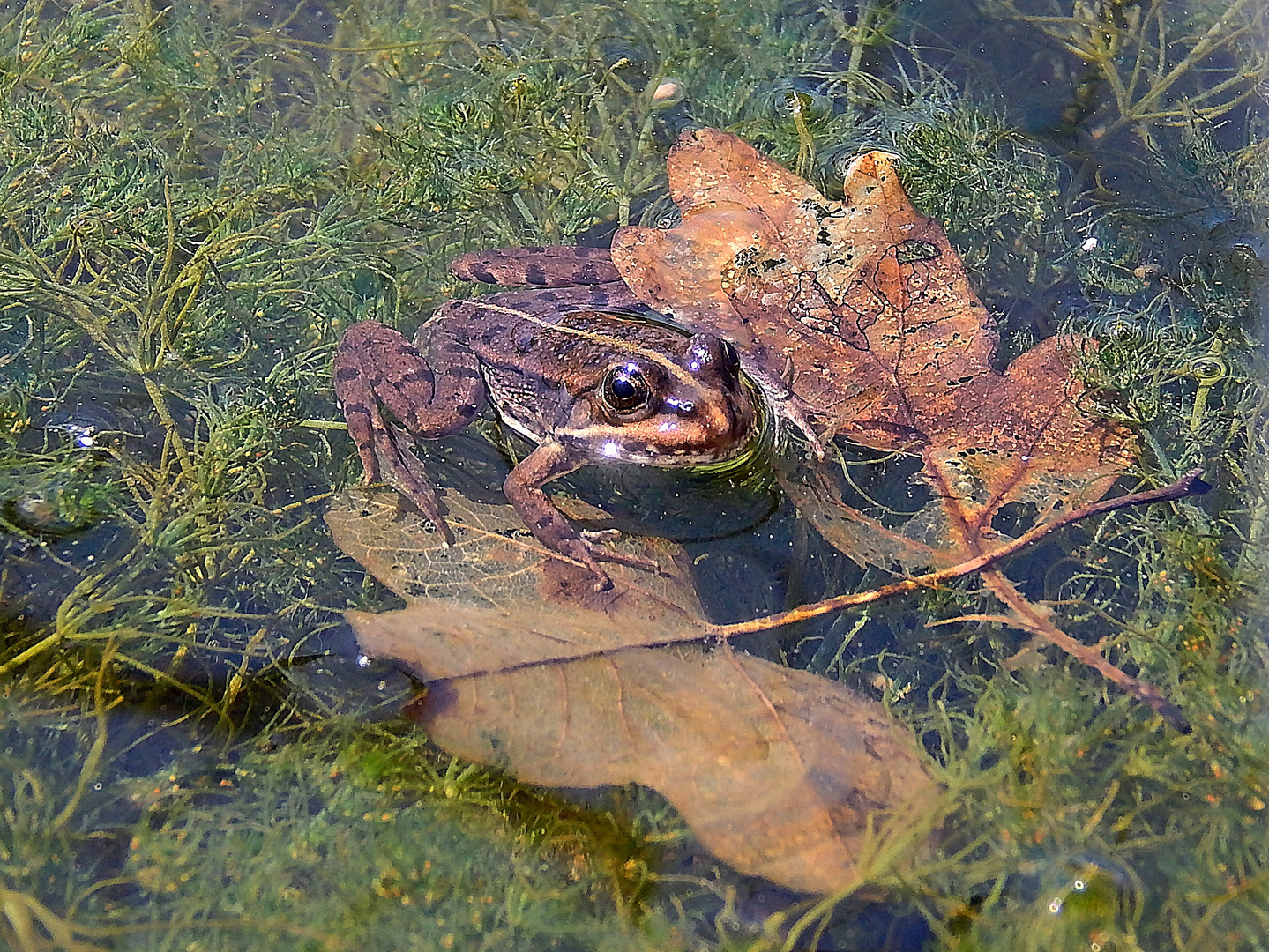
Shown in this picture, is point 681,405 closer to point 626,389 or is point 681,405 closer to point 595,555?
point 626,389

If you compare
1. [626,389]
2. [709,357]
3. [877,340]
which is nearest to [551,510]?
[626,389]

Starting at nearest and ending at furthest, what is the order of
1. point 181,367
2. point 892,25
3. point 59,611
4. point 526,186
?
point 59,611 < point 181,367 < point 526,186 < point 892,25

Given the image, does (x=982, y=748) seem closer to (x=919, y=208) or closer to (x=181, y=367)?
(x=919, y=208)

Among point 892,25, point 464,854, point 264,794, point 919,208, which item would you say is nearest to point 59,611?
point 264,794

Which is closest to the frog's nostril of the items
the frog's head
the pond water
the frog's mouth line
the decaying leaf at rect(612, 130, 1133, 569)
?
the frog's head

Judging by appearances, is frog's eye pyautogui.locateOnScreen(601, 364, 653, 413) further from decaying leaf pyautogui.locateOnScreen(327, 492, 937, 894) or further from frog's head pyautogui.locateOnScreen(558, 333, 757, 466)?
decaying leaf pyautogui.locateOnScreen(327, 492, 937, 894)

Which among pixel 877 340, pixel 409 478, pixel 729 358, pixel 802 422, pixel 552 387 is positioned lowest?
pixel 409 478

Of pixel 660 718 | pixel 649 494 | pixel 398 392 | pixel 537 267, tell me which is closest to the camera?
pixel 660 718
